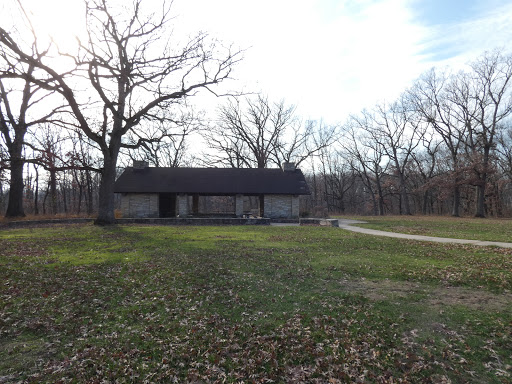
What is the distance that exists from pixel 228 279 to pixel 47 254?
6.16 metres

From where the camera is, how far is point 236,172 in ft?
94.1

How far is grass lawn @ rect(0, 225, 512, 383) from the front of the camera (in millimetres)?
3500

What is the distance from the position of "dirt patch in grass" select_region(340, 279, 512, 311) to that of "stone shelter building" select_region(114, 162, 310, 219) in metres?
19.7

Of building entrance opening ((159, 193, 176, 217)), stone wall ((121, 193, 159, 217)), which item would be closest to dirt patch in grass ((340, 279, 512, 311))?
stone wall ((121, 193, 159, 217))

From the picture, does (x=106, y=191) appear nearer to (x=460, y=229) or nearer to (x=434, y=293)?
(x=434, y=293)

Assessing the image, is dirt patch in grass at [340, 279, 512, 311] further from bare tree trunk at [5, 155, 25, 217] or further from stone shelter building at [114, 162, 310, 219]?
bare tree trunk at [5, 155, 25, 217]

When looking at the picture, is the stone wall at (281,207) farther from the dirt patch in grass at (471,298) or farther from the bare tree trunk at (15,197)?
the dirt patch in grass at (471,298)

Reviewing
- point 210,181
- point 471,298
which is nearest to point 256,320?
point 471,298

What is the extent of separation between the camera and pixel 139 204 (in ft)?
82.7

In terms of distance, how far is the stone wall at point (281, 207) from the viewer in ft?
86.4

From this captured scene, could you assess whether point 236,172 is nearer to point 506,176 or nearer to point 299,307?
point 299,307

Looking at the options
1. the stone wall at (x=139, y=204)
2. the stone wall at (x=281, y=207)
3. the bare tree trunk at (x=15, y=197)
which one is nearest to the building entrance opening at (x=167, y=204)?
the stone wall at (x=139, y=204)

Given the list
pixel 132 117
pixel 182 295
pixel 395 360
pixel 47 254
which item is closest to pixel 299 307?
pixel 395 360

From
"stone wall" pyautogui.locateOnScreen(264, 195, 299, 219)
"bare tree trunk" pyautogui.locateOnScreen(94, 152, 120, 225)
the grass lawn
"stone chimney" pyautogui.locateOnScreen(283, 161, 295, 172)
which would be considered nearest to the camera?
the grass lawn
